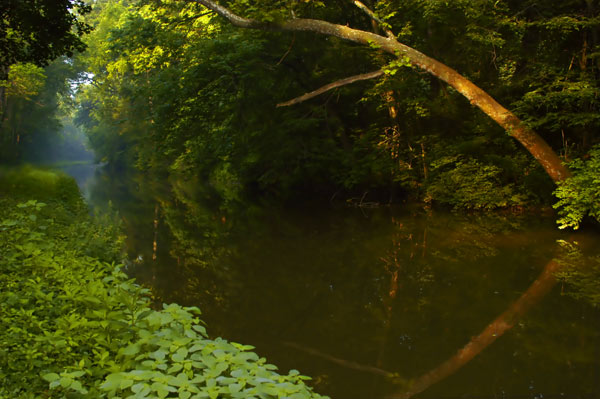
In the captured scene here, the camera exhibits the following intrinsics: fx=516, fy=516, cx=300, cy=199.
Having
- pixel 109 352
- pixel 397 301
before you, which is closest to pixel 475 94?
pixel 397 301

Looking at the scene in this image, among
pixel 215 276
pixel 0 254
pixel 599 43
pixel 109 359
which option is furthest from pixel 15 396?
pixel 599 43

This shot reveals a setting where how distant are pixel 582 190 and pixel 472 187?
4.61 metres

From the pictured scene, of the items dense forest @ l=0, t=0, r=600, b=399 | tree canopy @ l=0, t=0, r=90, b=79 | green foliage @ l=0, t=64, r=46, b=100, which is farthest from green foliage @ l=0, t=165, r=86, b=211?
green foliage @ l=0, t=64, r=46, b=100

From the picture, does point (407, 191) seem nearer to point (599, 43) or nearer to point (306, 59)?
point (306, 59)

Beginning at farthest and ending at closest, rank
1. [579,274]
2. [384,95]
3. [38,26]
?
1. [384,95]
2. [38,26]
3. [579,274]

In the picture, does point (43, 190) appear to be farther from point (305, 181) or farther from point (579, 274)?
point (579, 274)

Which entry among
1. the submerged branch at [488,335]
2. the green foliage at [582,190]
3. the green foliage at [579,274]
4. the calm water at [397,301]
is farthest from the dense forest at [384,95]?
the submerged branch at [488,335]

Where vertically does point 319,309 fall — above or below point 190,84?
below

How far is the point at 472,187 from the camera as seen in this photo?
15.8 meters

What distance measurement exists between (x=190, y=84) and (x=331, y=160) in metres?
5.94

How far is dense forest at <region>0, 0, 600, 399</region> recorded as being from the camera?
3.84 meters

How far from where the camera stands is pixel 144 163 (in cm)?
4503

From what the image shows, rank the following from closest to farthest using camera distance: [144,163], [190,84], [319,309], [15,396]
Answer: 1. [15,396]
2. [319,309]
3. [190,84]
4. [144,163]

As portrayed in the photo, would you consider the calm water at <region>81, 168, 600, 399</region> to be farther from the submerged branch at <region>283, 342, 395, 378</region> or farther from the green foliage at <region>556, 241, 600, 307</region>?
the green foliage at <region>556, 241, 600, 307</region>
